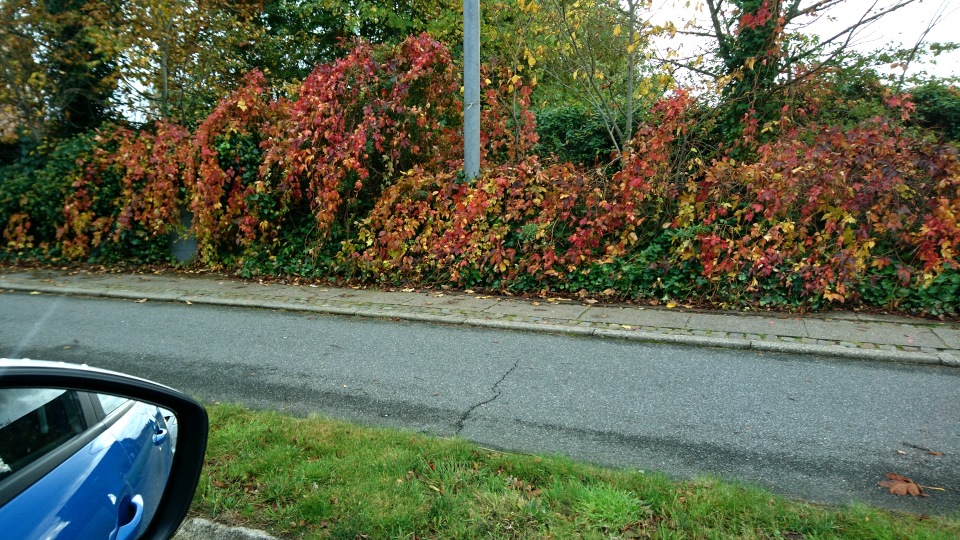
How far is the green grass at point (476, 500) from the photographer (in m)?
2.86

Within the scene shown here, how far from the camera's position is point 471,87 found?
9930 millimetres

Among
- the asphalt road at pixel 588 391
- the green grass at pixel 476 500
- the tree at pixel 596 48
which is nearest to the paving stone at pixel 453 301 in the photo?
the asphalt road at pixel 588 391

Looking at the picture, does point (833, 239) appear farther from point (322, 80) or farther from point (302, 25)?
point (302, 25)

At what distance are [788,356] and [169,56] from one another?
14.1 metres

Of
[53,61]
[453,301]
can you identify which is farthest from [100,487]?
[53,61]

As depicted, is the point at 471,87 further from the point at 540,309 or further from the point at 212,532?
the point at 212,532

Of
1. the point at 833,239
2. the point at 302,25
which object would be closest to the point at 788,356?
the point at 833,239

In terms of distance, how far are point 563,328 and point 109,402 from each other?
222 inches

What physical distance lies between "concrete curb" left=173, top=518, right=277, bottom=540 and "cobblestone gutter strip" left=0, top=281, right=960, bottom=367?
183 inches

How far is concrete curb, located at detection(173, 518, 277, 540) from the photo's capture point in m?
2.92

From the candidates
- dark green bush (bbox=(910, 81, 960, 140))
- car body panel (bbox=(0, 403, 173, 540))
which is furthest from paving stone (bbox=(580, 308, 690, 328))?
dark green bush (bbox=(910, 81, 960, 140))

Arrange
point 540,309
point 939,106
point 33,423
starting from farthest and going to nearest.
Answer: point 939,106
point 540,309
point 33,423

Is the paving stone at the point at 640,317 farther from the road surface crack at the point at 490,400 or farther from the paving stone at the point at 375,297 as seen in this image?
the paving stone at the point at 375,297

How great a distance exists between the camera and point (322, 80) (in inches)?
393
